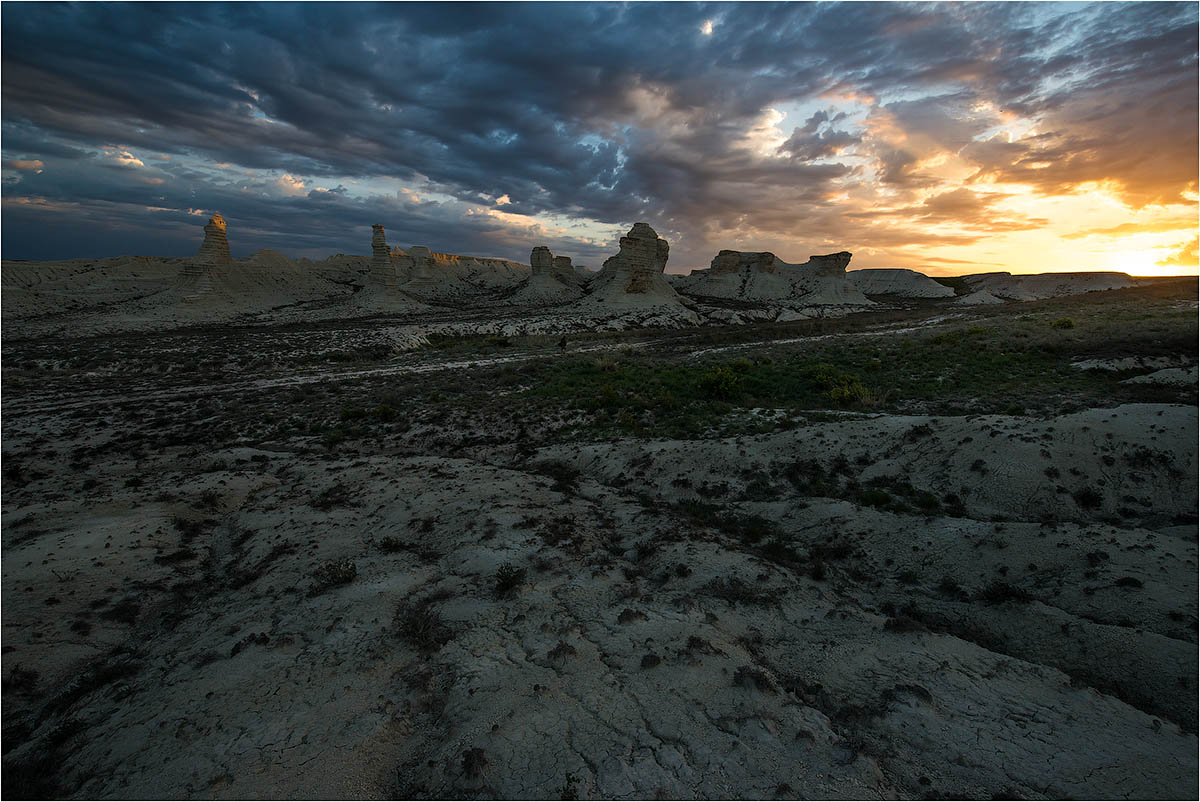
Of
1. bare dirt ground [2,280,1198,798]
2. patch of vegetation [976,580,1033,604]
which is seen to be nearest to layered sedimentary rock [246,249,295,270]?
bare dirt ground [2,280,1198,798]

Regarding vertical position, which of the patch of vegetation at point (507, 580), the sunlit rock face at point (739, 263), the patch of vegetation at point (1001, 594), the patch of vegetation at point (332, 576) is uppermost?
the sunlit rock face at point (739, 263)

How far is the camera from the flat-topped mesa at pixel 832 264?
347 feet

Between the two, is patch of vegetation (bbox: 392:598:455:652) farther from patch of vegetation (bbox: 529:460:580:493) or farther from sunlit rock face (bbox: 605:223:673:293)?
sunlit rock face (bbox: 605:223:673:293)

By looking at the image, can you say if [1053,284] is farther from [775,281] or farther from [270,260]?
[270,260]

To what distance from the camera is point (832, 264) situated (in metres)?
106

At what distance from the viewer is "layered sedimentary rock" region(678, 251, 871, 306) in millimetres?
99375

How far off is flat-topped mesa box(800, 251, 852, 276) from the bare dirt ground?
97.9 m

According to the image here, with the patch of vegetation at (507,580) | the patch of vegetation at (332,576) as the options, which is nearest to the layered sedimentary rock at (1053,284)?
the patch of vegetation at (507,580)

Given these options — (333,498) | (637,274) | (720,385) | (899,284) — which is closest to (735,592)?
(333,498)

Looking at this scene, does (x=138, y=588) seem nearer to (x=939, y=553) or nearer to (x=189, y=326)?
(x=939, y=553)

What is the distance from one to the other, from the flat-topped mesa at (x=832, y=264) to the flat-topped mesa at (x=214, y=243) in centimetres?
11132

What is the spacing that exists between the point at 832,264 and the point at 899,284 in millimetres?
43172

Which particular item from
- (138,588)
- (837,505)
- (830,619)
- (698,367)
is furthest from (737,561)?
(698,367)

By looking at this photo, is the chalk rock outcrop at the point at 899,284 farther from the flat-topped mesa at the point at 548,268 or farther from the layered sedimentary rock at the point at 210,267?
the layered sedimentary rock at the point at 210,267
